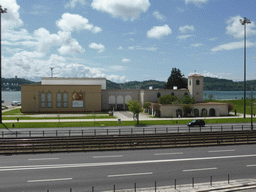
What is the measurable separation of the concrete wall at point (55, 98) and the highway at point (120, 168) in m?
45.9

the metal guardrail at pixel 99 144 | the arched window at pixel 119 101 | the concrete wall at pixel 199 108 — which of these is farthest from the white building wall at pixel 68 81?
the metal guardrail at pixel 99 144

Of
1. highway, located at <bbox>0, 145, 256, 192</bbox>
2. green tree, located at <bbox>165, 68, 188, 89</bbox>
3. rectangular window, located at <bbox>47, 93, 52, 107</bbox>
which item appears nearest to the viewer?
highway, located at <bbox>0, 145, 256, 192</bbox>

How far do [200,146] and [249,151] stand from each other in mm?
5168

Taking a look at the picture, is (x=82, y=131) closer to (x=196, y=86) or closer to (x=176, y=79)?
(x=196, y=86)

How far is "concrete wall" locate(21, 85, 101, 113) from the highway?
45949 millimetres

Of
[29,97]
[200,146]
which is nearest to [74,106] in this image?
[29,97]

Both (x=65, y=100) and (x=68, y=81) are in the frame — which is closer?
(x=65, y=100)

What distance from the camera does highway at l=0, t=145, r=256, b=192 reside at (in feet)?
48.8

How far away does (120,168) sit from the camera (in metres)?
17.9

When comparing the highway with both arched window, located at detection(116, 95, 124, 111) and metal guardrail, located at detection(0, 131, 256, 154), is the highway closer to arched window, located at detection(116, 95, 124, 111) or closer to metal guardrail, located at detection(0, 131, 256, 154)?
metal guardrail, located at detection(0, 131, 256, 154)

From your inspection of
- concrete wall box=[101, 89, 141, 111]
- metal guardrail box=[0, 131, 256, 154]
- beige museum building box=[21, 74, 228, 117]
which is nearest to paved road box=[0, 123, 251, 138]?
metal guardrail box=[0, 131, 256, 154]

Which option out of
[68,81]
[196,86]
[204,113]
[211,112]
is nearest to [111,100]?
[68,81]

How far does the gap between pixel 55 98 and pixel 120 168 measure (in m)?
53.5

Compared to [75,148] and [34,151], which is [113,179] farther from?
[34,151]
